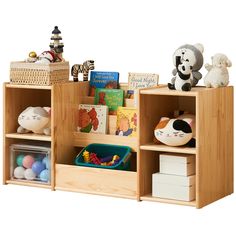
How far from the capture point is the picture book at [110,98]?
5.78m

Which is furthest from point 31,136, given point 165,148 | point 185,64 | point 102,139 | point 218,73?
point 218,73

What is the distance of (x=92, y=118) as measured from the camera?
19.0 feet

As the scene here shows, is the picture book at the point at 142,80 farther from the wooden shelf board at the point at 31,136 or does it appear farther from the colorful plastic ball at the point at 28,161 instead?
the colorful plastic ball at the point at 28,161

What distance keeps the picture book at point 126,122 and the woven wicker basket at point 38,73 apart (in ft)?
1.56

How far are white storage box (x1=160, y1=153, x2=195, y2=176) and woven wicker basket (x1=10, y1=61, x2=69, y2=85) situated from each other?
0.97 meters

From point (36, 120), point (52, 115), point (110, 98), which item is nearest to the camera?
point (52, 115)

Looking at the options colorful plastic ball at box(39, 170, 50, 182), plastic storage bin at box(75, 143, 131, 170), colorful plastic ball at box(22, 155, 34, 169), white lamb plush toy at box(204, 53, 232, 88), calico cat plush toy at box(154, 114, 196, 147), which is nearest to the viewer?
calico cat plush toy at box(154, 114, 196, 147)

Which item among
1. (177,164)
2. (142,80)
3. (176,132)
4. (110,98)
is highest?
(142,80)

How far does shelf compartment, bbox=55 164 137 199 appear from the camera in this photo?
5363 millimetres

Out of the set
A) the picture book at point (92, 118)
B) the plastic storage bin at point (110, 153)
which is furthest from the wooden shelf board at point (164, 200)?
the picture book at point (92, 118)

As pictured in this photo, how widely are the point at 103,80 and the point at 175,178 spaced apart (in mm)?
1063

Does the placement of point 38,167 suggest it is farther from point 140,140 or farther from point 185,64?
point 185,64

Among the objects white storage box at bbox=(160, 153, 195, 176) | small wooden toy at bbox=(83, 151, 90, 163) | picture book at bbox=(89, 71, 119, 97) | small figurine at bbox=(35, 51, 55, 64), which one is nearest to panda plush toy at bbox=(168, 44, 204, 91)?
white storage box at bbox=(160, 153, 195, 176)

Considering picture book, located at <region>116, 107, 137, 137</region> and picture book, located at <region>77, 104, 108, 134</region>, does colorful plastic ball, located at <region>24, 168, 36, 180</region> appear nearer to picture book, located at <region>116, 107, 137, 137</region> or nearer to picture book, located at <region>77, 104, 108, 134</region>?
picture book, located at <region>77, 104, 108, 134</region>
